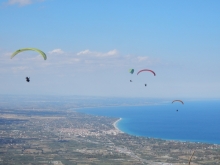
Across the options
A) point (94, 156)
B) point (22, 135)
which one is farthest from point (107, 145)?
point (22, 135)

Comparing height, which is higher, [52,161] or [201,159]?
[201,159]

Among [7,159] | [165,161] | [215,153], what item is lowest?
[7,159]

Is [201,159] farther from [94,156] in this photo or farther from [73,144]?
[73,144]

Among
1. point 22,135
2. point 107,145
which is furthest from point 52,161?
point 22,135

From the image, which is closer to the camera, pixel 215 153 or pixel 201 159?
pixel 201 159

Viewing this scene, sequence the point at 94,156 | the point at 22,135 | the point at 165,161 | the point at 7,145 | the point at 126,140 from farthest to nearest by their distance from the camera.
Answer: the point at 22,135
the point at 126,140
the point at 7,145
the point at 94,156
the point at 165,161

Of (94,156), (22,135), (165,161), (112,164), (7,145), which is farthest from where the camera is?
(22,135)

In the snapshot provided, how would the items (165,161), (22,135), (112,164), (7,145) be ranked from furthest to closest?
(22,135)
(7,145)
(165,161)
(112,164)

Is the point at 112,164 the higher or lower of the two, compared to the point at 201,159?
lower

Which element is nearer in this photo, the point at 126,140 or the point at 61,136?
the point at 126,140

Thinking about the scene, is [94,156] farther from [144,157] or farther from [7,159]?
[7,159]
